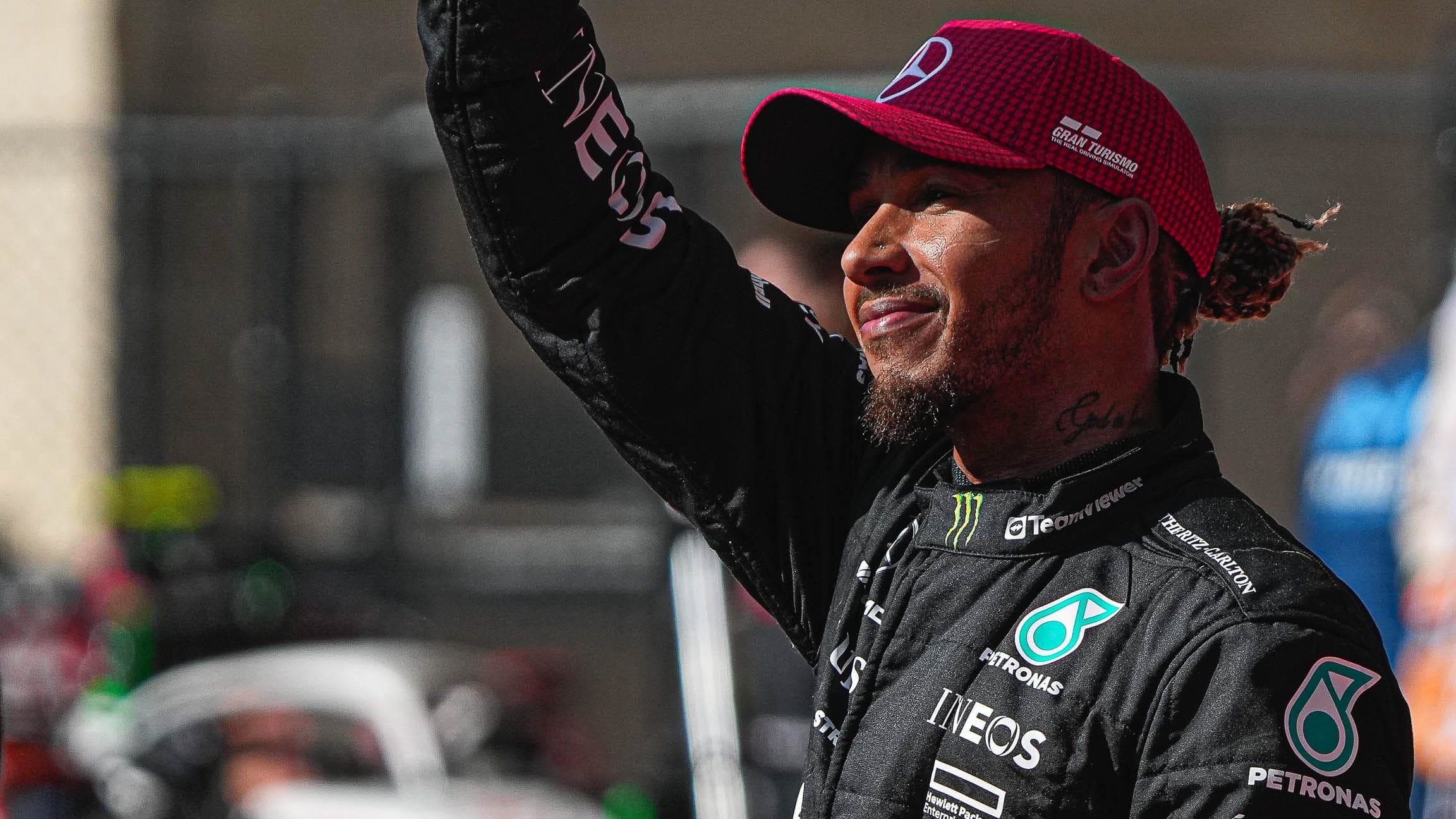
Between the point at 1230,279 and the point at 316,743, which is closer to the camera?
the point at 1230,279

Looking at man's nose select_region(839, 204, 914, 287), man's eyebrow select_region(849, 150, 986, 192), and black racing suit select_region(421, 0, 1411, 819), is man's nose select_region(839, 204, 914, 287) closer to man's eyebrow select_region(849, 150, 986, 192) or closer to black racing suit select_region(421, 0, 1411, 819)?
man's eyebrow select_region(849, 150, 986, 192)

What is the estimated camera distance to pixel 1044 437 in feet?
6.41

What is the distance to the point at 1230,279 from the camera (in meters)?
2.10

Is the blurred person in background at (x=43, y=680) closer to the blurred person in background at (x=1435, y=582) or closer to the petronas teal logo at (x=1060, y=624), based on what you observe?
the blurred person in background at (x=1435, y=582)

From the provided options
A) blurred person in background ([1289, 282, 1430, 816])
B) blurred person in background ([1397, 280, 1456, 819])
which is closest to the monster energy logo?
blurred person in background ([1397, 280, 1456, 819])

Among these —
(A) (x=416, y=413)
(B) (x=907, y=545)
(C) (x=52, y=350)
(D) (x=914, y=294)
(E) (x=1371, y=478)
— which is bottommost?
(C) (x=52, y=350)

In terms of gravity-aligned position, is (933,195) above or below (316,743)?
above

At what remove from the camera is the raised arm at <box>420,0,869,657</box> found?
204cm

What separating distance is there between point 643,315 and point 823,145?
28cm

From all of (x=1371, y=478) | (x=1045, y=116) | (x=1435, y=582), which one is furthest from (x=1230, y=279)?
(x=1371, y=478)

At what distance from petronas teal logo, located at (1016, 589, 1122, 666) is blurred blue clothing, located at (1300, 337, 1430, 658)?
12.3 feet

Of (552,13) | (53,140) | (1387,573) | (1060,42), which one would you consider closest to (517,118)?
(552,13)

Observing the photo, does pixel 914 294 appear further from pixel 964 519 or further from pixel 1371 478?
pixel 1371 478

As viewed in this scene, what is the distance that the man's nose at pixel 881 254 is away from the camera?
1.94 meters
